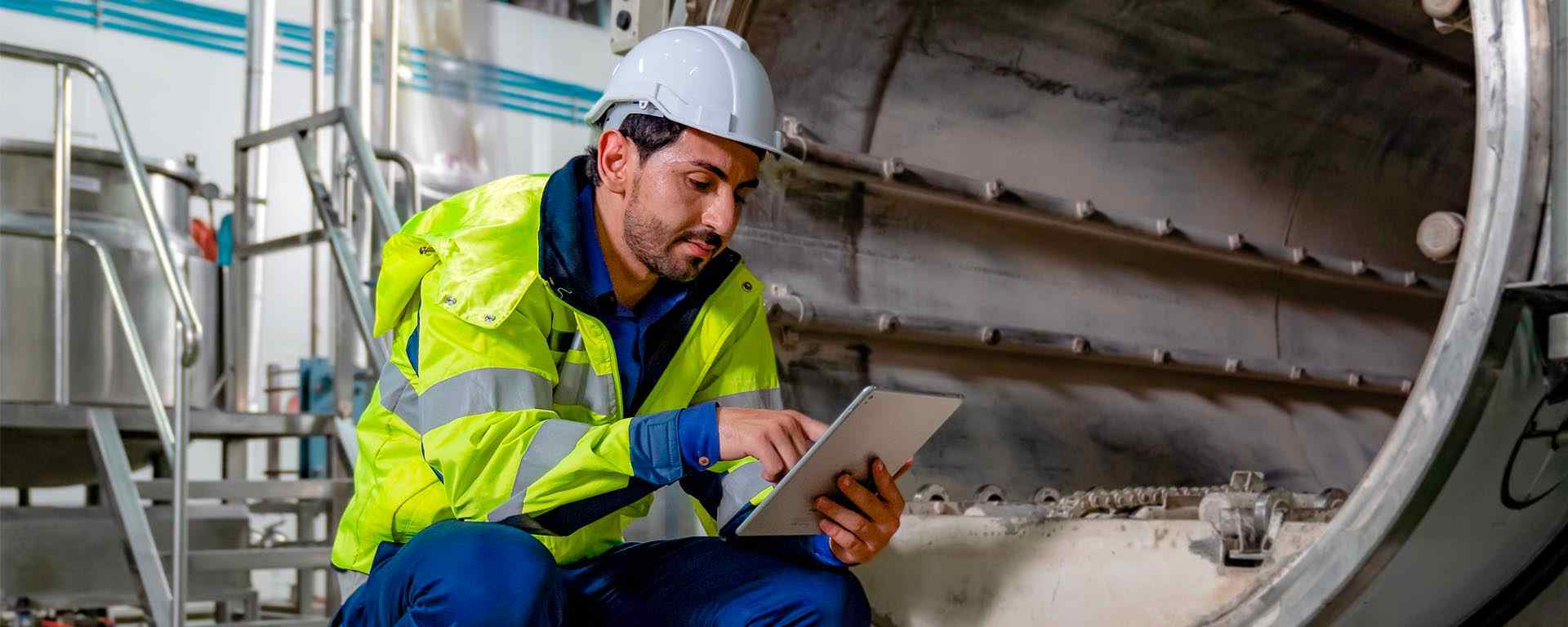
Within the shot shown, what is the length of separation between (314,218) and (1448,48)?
5.86 meters

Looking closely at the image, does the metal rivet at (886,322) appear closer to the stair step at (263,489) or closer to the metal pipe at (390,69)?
the stair step at (263,489)

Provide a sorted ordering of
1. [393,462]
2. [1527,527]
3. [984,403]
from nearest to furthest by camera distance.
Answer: [1527,527], [393,462], [984,403]

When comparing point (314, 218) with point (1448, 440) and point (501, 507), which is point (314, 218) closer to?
point (501, 507)

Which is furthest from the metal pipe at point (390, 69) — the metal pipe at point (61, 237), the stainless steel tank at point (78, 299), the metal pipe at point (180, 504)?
the metal pipe at point (180, 504)

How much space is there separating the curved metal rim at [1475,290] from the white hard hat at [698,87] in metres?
0.84

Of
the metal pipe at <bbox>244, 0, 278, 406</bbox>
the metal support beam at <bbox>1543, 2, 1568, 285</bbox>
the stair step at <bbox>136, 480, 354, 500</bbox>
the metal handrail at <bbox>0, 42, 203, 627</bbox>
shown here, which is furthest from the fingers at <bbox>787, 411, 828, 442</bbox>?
the metal pipe at <bbox>244, 0, 278, 406</bbox>

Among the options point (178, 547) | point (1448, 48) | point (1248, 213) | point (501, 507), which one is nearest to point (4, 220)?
point (178, 547)

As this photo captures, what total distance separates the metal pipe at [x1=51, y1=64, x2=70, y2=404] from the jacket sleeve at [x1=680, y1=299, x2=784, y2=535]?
2174mm

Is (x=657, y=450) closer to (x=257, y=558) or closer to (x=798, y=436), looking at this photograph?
(x=798, y=436)

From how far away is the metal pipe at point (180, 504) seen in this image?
3111mm

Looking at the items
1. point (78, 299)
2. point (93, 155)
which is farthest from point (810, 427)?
point (93, 155)

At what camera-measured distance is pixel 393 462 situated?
181 centimetres

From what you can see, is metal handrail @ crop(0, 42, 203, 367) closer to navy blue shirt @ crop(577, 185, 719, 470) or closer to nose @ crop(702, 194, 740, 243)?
navy blue shirt @ crop(577, 185, 719, 470)

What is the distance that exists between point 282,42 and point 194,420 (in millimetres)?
4914
